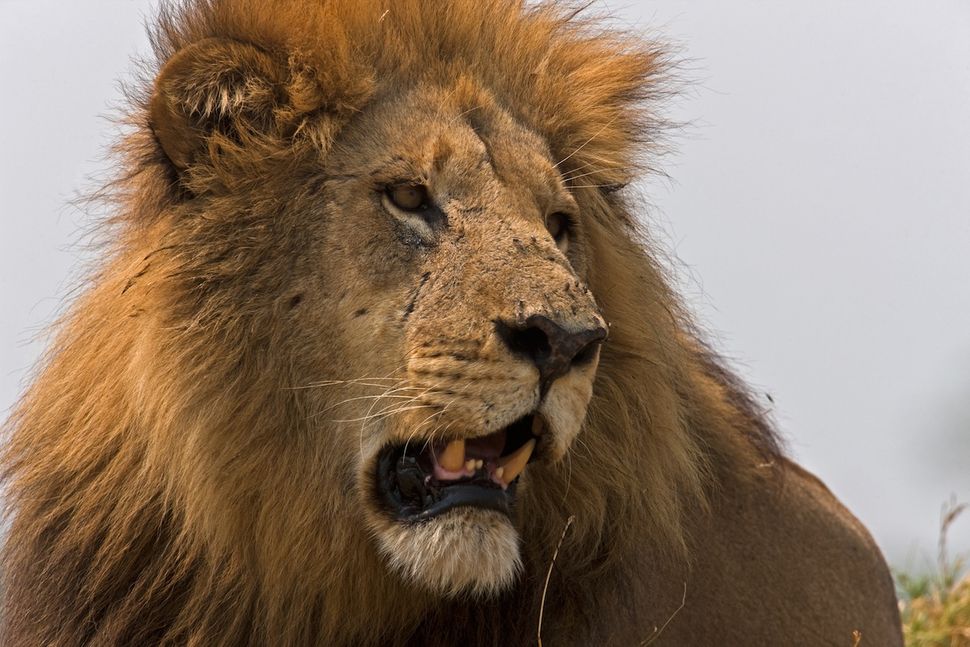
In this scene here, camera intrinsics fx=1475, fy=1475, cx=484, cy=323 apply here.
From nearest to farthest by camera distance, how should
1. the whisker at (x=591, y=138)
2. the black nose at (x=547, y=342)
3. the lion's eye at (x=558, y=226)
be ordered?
the black nose at (x=547, y=342) → the lion's eye at (x=558, y=226) → the whisker at (x=591, y=138)

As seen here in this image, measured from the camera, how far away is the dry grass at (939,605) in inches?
240

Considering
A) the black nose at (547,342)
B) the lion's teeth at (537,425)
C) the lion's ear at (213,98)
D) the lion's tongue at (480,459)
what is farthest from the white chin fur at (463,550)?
the lion's ear at (213,98)

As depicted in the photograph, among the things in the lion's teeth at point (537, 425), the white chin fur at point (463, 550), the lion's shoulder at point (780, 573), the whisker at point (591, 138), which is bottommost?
the lion's shoulder at point (780, 573)

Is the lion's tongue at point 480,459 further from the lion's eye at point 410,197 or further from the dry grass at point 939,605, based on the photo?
the dry grass at point 939,605

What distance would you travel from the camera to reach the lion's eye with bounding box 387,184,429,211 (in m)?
3.75

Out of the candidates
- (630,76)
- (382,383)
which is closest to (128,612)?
(382,383)

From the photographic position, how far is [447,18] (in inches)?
162

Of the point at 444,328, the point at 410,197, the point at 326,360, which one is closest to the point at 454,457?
the point at 444,328

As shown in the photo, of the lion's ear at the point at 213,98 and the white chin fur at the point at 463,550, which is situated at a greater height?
the lion's ear at the point at 213,98

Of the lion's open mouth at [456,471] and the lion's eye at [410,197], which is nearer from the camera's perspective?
the lion's open mouth at [456,471]

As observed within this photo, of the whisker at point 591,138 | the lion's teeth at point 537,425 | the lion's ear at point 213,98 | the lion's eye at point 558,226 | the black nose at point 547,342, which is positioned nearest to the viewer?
the black nose at point 547,342

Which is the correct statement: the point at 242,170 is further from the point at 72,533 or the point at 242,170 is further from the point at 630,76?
the point at 630,76

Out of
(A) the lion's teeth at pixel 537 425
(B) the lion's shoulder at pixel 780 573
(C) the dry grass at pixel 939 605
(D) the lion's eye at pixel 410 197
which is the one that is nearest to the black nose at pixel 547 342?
(A) the lion's teeth at pixel 537 425

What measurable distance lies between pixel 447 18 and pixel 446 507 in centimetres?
144
